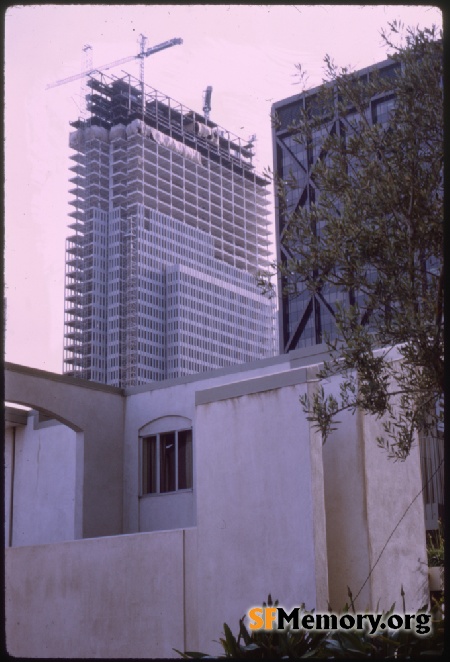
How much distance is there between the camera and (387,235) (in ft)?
27.7

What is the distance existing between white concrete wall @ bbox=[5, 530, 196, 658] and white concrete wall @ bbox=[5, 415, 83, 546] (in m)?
4.16

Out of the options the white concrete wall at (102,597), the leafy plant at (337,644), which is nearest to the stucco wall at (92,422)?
Result: the white concrete wall at (102,597)

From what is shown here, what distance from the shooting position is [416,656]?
317 inches

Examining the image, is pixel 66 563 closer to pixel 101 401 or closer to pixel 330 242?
pixel 101 401

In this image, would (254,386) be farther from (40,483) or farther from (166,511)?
(40,483)

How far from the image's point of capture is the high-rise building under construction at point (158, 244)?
165125 mm

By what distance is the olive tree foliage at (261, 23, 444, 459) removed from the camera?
8234 mm

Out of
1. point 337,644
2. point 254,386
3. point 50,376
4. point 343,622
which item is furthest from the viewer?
point 50,376

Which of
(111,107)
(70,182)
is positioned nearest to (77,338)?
(70,182)

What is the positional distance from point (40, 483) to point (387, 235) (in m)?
16.3

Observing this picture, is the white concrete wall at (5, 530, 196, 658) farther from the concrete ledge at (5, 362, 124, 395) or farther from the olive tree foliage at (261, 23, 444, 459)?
Result: the olive tree foliage at (261, 23, 444, 459)

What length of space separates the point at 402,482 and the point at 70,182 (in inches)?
6911

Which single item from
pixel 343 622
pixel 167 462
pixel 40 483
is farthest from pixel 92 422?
pixel 343 622

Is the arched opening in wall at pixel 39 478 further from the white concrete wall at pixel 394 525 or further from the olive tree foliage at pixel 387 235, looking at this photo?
the olive tree foliage at pixel 387 235
